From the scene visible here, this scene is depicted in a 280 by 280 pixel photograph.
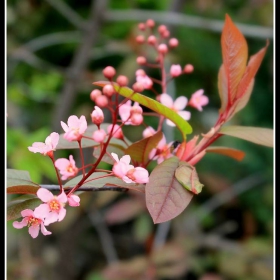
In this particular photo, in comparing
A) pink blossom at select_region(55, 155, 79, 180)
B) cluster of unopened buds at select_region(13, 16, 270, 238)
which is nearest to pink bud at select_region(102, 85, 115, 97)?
cluster of unopened buds at select_region(13, 16, 270, 238)

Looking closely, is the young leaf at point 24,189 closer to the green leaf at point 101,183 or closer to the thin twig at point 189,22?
the green leaf at point 101,183

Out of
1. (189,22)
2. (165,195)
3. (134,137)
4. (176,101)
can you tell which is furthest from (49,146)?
(134,137)

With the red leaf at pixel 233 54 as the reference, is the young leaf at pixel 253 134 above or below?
below

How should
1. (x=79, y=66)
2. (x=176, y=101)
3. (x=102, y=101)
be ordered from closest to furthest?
(x=102, y=101), (x=176, y=101), (x=79, y=66)

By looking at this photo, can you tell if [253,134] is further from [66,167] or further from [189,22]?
[189,22]

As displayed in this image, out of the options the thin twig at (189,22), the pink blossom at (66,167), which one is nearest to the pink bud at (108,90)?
the pink blossom at (66,167)

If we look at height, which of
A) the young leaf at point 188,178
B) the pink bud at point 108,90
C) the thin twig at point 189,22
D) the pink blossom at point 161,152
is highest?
the pink bud at point 108,90

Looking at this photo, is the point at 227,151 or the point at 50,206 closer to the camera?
the point at 50,206

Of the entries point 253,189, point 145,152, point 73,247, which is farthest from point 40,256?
point 145,152
